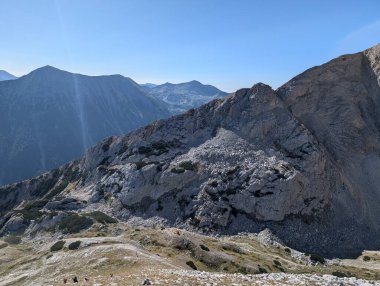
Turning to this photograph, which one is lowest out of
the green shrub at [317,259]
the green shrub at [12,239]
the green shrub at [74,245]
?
the green shrub at [317,259]

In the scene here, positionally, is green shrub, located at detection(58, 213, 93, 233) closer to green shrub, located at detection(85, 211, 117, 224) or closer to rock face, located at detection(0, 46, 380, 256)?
green shrub, located at detection(85, 211, 117, 224)

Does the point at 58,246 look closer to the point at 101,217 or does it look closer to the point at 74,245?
the point at 74,245

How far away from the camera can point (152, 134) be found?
119375mm

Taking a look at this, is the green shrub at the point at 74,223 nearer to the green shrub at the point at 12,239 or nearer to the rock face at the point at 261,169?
the rock face at the point at 261,169

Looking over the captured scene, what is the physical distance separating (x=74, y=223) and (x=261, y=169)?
44.1 meters

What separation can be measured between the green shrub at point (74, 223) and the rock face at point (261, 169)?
3661mm

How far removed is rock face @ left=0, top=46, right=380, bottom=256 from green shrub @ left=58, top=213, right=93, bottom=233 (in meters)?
3.66

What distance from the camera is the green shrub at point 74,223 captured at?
81.5m

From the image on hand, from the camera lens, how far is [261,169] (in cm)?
9188

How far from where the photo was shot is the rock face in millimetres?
84312

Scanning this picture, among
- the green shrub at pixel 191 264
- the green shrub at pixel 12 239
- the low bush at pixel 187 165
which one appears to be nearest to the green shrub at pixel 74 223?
the green shrub at pixel 12 239

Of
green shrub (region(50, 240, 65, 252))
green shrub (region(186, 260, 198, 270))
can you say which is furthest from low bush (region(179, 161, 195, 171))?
green shrub (region(186, 260, 198, 270))

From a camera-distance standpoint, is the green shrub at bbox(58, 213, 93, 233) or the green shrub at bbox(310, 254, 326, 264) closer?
the green shrub at bbox(310, 254, 326, 264)

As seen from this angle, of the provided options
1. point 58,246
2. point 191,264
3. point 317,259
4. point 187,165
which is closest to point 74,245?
point 58,246
